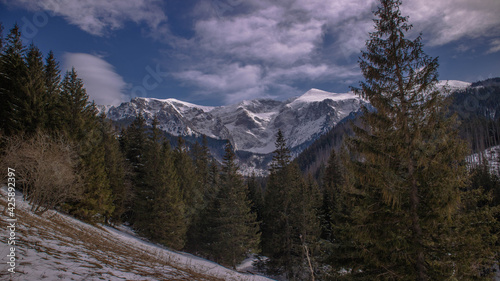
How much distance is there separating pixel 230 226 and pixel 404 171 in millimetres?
19732

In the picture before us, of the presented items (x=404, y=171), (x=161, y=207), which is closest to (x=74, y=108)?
(x=161, y=207)

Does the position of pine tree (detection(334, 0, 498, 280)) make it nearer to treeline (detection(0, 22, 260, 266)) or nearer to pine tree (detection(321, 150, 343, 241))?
treeline (detection(0, 22, 260, 266))

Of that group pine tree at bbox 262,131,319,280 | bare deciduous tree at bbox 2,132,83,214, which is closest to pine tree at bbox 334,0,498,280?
bare deciduous tree at bbox 2,132,83,214

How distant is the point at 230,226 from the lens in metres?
25.1

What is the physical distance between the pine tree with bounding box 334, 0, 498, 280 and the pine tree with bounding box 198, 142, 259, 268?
55.8ft

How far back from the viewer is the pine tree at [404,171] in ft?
25.3

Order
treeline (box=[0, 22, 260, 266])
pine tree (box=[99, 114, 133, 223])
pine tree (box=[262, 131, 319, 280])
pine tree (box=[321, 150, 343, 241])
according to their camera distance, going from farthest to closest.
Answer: pine tree (box=[321, 150, 343, 241])
pine tree (box=[262, 131, 319, 280])
pine tree (box=[99, 114, 133, 223])
treeline (box=[0, 22, 260, 266])

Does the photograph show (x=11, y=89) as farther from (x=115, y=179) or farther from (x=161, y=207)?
(x=161, y=207)

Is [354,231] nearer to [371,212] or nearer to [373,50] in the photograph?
[371,212]

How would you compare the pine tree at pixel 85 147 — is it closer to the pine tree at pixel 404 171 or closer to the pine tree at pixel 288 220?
the pine tree at pixel 288 220

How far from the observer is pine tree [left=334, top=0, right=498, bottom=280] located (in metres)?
7.71

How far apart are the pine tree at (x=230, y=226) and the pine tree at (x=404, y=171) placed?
669 inches

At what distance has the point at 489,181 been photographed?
45.1 meters

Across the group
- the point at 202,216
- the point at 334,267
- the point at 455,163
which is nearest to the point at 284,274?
the point at 202,216
